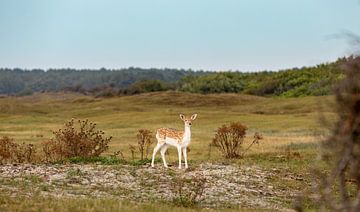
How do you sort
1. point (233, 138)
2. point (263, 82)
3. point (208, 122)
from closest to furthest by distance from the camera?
point (233, 138), point (208, 122), point (263, 82)

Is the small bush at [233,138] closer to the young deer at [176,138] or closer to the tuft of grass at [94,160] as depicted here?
the tuft of grass at [94,160]

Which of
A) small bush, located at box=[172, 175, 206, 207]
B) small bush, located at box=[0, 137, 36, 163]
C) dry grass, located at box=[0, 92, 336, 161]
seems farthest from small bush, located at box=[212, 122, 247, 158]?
small bush, located at box=[172, 175, 206, 207]

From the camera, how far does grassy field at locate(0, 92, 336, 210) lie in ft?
82.3

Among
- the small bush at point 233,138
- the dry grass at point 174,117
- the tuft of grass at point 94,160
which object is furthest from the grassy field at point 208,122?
the tuft of grass at point 94,160

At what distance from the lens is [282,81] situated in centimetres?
13188

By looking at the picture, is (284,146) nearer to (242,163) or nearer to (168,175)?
(242,163)

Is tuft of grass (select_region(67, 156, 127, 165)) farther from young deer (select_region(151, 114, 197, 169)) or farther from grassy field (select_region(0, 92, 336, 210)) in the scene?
grassy field (select_region(0, 92, 336, 210))

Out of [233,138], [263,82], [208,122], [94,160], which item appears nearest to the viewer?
[94,160]

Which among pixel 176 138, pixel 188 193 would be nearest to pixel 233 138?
pixel 176 138

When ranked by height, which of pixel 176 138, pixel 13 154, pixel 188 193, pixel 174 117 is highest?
pixel 174 117

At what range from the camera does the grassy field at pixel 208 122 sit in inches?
988

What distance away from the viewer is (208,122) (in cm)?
6469

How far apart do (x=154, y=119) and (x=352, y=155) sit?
196ft

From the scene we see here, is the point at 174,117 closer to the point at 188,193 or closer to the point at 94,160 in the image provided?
the point at 94,160
